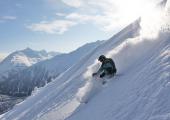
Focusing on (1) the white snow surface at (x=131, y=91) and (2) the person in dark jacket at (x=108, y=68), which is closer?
(1) the white snow surface at (x=131, y=91)

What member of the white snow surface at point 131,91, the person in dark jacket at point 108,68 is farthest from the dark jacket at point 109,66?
the white snow surface at point 131,91

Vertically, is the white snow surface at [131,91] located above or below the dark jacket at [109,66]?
below

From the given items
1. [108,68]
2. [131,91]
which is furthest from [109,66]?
[131,91]

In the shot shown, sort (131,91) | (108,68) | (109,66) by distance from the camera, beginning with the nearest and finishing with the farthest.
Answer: (131,91)
(109,66)
(108,68)

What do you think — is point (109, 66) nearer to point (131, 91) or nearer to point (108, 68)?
point (108, 68)

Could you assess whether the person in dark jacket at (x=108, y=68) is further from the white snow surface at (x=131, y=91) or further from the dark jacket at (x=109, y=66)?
the white snow surface at (x=131, y=91)

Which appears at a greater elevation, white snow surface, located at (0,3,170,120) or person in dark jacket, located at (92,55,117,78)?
person in dark jacket, located at (92,55,117,78)

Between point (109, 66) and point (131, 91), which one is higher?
point (109, 66)

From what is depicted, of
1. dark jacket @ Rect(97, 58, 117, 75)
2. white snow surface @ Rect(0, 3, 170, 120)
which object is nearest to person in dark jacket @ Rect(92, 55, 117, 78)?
dark jacket @ Rect(97, 58, 117, 75)

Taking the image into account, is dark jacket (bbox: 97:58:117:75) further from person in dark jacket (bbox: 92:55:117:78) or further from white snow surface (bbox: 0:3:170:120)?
white snow surface (bbox: 0:3:170:120)

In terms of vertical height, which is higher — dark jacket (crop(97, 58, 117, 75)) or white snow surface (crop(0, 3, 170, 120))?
dark jacket (crop(97, 58, 117, 75))

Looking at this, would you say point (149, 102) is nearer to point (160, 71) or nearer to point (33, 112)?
point (160, 71)

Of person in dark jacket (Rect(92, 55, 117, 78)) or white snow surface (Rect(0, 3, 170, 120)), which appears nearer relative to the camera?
white snow surface (Rect(0, 3, 170, 120))

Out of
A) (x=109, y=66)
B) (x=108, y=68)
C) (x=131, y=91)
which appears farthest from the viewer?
(x=108, y=68)
